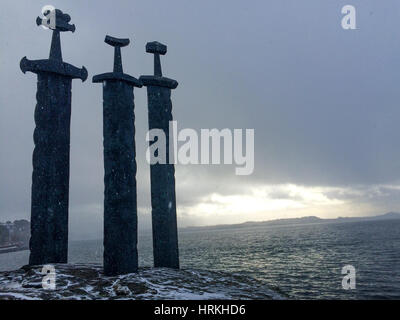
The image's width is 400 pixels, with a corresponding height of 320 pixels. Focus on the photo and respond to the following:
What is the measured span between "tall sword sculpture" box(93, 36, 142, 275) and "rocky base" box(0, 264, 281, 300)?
566 millimetres

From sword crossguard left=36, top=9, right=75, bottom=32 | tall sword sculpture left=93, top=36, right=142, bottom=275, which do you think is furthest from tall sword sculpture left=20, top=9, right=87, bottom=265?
tall sword sculpture left=93, top=36, right=142, bottom=275

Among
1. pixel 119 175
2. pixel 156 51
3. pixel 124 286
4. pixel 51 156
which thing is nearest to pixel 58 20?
pixel 156 51

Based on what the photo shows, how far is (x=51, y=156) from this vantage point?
29.4 ft

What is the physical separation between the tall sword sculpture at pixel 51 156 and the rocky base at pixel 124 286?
2.84 feet

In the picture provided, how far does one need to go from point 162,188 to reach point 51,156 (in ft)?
10.5

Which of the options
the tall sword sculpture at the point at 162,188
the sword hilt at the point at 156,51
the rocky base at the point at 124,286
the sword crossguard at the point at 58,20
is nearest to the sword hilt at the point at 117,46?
the tall sword sculpture at the point at 162,188

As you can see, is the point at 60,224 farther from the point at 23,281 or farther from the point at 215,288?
the point at 215,288

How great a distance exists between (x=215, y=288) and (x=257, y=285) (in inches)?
72.7

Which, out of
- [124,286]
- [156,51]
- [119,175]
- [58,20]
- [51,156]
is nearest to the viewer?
[124,286]

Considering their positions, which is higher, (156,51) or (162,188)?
(156,51)

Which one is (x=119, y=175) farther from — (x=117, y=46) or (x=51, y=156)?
(x=117, y=46)

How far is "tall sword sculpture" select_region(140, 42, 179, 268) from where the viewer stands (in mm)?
9680

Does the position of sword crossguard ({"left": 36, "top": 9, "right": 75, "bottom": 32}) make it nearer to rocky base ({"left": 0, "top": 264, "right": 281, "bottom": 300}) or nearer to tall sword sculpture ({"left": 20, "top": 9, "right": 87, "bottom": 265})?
tall sword sculpture ({"left": 20, "top": 9, "right": 87, "bottom": 265})
